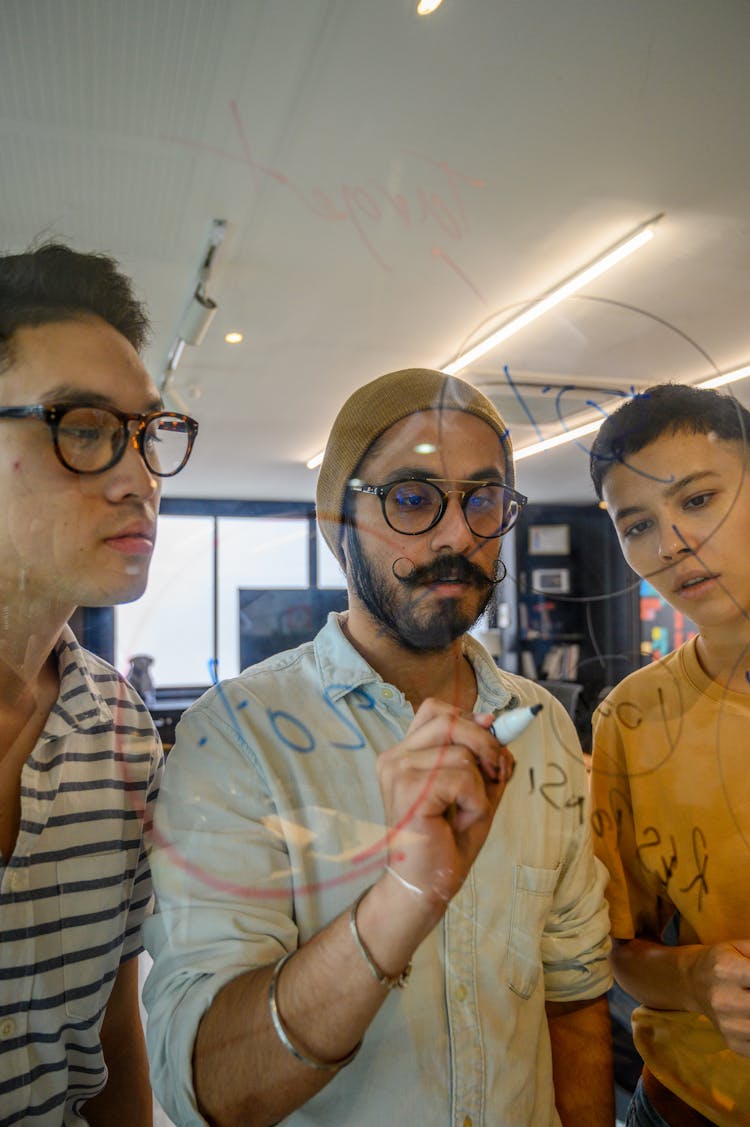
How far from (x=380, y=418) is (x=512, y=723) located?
19cm

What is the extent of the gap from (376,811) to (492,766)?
0.32 feet

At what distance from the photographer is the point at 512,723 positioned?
0.95ft

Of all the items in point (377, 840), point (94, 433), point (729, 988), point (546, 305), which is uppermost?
point (546, 305)

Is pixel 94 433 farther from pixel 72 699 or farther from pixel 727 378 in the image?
pixel 727 378

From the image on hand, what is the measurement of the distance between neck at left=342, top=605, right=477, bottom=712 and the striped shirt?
0.14m

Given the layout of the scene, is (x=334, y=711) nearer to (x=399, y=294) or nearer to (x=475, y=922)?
(x=475, y=922)

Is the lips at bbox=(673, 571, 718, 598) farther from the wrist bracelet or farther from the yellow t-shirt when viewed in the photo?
the wrist bracelet

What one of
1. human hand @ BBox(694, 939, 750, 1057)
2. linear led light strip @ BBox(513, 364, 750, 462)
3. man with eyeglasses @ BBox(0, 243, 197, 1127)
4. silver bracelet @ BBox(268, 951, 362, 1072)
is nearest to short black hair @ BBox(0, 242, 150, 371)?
man with eyeglasses @ BBox(0, 243, 197, 1127)

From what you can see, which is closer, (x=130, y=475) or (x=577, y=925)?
(x=130, y=475)

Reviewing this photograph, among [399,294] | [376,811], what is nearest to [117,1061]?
[376,811]

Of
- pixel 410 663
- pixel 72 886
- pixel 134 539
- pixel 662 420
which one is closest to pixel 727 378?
pixel 662 420

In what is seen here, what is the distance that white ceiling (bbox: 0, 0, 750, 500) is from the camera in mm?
330

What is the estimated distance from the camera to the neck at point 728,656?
42 cm

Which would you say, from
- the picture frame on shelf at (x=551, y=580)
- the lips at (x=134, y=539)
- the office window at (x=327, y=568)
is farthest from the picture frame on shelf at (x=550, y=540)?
the lips at (x=134, y=539)
